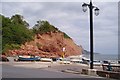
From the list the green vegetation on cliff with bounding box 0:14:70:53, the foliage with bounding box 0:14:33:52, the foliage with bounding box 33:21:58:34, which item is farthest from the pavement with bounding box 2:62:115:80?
the foliage with bounding box 33:21:58:34

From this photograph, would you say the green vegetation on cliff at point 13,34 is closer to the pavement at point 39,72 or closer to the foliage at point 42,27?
the foliage at point 42,27

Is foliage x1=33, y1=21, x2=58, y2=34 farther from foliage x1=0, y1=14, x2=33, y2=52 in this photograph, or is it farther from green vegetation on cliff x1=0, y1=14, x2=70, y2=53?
foliage x1=0, y1=14, x2=33, y2=52

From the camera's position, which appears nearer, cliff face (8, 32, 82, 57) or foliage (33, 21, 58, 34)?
cliff face (8, 32, 82, 57)

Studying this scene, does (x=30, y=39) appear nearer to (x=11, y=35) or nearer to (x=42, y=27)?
(x=11, y=35)

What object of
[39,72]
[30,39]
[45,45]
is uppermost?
[30,39]

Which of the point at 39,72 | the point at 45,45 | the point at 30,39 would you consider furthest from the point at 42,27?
the point at 39,72

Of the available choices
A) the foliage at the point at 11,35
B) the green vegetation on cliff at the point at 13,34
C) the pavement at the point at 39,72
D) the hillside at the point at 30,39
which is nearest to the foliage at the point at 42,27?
the hillside at the point at 30,39

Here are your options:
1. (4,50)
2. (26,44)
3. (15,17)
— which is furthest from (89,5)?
(15,17)

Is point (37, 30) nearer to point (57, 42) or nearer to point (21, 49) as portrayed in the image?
point (57, 42)

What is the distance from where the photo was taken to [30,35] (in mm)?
121312

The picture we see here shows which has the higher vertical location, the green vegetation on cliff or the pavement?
the green vegetation on cliff

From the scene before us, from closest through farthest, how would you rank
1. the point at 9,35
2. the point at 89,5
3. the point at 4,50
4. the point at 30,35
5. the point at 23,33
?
1. the point at 89,5
2. the point at 4,50
3. the point at 9,35
4. the point at 23,33
5. the point at 30,35

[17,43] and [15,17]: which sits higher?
[15,17]

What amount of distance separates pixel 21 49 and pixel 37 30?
33.9 metres
